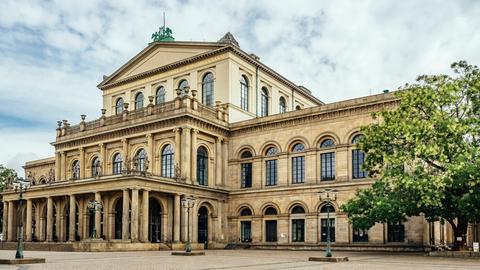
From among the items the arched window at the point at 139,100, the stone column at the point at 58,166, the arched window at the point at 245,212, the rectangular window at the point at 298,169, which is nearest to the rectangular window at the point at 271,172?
the rectangular window at the point at 298,169

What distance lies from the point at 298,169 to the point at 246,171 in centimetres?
529

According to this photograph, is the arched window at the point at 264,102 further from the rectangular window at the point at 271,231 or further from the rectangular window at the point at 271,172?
the rectangular window at the point at 271,231

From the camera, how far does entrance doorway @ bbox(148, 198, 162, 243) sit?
158 feet

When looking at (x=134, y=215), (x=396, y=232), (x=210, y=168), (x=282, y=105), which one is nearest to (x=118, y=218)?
(x=134, y=215)

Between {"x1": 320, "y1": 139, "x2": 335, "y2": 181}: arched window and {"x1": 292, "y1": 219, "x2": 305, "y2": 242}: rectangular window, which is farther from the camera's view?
{"x1": 292, "y1": 219, "x2": 305, "y2": 242}: rectangular window

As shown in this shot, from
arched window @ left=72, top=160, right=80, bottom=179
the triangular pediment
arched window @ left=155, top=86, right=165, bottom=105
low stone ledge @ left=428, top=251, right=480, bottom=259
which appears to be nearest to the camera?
low stone ledge @ left=428, top=251, right=480, bottom=259

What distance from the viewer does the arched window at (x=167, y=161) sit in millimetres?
49125

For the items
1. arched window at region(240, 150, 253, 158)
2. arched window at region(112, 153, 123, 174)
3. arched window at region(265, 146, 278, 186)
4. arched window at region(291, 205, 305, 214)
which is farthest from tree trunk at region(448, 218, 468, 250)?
arched window at region(112, 153, 123, 174)

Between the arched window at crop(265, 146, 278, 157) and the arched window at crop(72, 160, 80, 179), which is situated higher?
the arched window at crop(265, 146, 278, 157)

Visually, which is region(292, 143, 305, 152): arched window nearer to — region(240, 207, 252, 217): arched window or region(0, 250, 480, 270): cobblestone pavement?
region(240, 207, 252, 217): arched window

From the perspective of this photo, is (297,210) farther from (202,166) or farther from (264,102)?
(264,102)

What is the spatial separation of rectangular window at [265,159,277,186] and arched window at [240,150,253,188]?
5.66 feet

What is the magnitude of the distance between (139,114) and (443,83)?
27.9 m

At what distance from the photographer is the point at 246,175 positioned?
50938 millimetres
